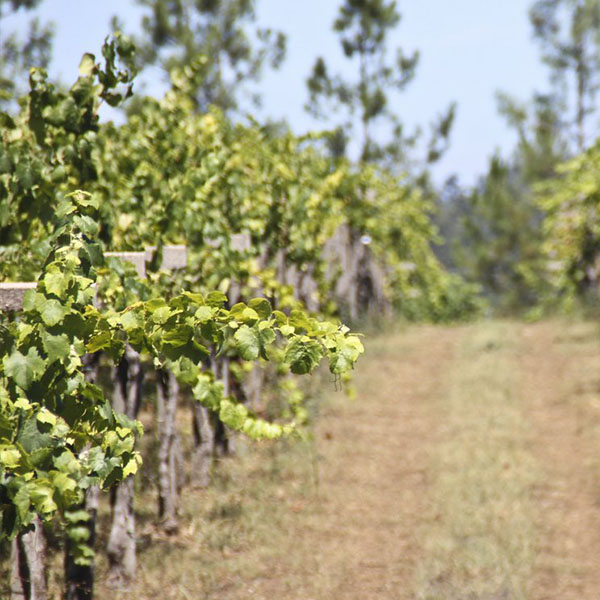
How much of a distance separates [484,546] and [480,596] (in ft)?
2.26

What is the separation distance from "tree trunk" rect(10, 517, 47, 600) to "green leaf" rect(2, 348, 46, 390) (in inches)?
52.1

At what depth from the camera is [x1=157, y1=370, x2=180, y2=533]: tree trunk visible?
5.23 m

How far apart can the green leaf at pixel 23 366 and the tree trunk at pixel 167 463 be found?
2.82m

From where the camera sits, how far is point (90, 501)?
4.02 meters

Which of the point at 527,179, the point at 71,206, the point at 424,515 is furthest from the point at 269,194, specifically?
the point at 527,179

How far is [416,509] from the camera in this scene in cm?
608

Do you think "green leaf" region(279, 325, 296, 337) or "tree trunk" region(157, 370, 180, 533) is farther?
"tree trunk" region(157, 370, 180, 533)

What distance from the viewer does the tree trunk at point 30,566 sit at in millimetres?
3459

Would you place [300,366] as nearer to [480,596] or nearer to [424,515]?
[480,596]

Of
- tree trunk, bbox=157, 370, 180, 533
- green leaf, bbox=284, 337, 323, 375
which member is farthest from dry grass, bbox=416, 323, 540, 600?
green leaf, bbox=284, 337, 323, 375

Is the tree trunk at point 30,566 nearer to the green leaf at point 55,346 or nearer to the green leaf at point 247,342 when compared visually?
the green leaf at point 55,346

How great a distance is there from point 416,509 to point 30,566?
333cm

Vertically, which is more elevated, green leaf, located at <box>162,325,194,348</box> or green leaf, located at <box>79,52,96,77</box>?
green leaf, located at <box>79,52,96,77</box>

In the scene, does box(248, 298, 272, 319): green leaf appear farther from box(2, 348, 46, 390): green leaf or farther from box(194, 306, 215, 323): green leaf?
box(2, 348, 46, 390): green leaf
